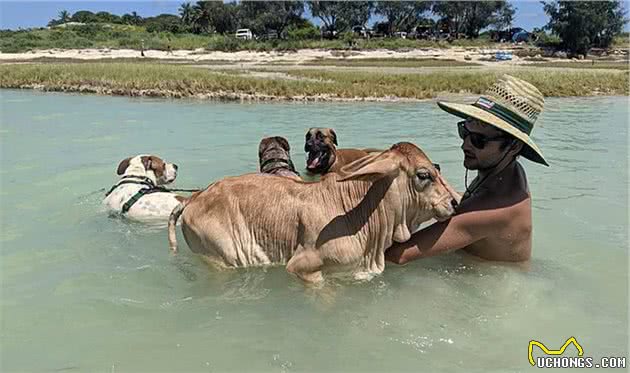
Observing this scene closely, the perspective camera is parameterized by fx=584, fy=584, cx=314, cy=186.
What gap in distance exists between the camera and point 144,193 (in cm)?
768

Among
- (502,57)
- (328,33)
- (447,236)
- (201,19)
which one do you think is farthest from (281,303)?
(201,19)

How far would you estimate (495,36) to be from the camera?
95.4 meters

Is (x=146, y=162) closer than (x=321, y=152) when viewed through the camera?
Yes

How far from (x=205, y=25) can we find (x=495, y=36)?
5176cm

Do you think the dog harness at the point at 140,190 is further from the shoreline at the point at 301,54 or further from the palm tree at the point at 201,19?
the palm tree at the point at 201,19

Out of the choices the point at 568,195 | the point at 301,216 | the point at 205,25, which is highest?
the point at 205,25

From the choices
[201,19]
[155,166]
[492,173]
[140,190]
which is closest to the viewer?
[492,173]

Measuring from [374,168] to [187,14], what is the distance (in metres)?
115

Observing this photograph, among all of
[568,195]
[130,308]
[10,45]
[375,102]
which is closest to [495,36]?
[10,45]

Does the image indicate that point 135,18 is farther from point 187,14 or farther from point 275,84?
point 275,84

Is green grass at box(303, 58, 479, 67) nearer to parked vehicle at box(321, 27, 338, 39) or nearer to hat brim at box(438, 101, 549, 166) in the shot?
parked vehicle at box(321, 27, 338, 39)

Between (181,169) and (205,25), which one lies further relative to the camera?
(205,25)

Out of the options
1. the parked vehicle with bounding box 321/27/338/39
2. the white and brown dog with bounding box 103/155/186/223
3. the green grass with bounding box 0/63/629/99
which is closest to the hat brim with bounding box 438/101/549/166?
the white and brown dog with bounding box 103/155/186/223

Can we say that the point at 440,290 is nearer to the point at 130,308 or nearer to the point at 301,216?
the point at 301,216
